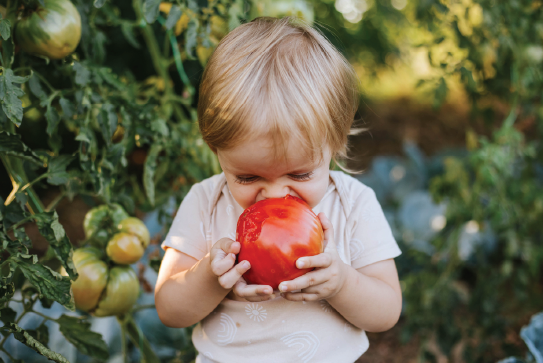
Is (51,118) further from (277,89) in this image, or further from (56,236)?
(277,89)

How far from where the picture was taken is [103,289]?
126cm

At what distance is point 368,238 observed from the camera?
3.72ft

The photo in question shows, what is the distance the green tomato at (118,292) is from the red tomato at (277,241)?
0.50 metres

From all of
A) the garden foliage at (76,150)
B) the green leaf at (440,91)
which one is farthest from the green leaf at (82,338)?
the green leaf at (440,91)

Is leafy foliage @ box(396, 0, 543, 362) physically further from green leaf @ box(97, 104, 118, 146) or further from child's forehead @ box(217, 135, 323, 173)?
green leaf @ box(97, 104, 118, 146)

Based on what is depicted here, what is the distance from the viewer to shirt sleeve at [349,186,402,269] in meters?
1.12

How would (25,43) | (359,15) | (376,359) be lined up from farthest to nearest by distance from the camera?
(359,15)
(376,359)
(25,43)

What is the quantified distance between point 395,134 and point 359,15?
5.45ft

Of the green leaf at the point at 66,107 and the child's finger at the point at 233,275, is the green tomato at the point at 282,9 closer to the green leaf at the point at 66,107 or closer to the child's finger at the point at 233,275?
the green leaf at the point at 66,107

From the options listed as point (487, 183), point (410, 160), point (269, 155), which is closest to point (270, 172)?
point (269, 155)

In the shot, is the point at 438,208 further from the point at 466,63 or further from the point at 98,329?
the point at 98,329

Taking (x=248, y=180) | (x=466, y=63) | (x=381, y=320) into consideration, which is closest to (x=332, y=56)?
(x=248, y=180)

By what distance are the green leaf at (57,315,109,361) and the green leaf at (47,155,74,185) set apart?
365 millimetres

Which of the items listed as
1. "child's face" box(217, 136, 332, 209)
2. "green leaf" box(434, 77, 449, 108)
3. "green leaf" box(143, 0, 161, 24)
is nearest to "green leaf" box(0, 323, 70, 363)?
"child's face" box(217, 136, 332, 209)
